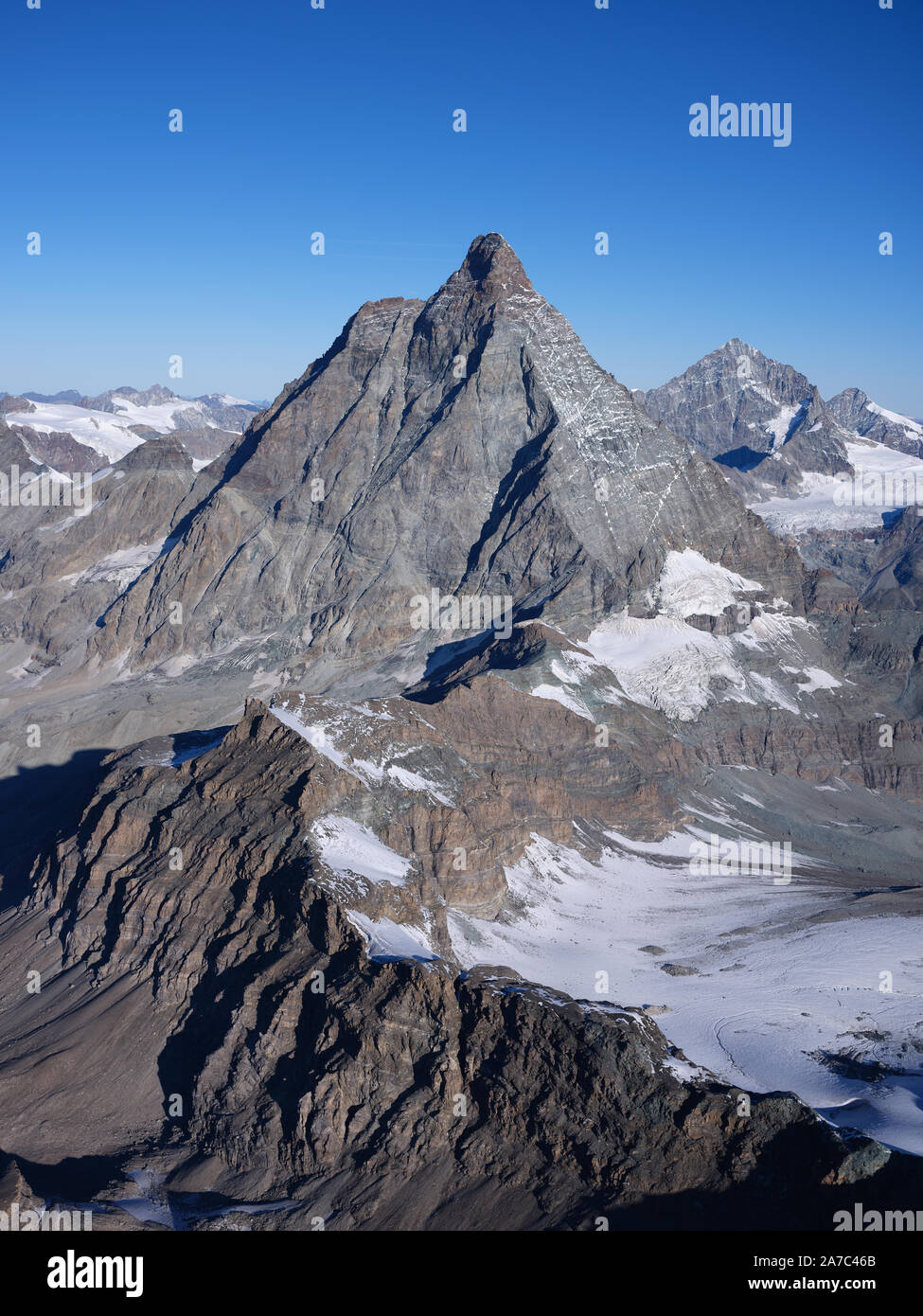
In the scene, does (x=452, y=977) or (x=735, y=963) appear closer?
(x=452, y=977)

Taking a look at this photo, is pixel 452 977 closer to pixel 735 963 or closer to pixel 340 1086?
pixel 340 1086

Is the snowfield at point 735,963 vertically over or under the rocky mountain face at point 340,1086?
under

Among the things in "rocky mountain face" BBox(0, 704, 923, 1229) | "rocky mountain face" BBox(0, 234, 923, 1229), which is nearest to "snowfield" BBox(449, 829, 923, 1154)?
"rocky mountain face" BBox(0, 234, 923, 1229)

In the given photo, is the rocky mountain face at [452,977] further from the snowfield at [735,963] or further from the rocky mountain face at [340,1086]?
the snowfield at [735,963]

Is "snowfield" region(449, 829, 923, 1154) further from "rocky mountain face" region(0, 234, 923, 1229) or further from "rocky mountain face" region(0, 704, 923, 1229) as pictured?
"rocky mountain face" region(0, 704, 923, 1229)

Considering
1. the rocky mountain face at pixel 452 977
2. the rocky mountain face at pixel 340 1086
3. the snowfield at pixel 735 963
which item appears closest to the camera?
the rocky mountain face at pixel 340 1086

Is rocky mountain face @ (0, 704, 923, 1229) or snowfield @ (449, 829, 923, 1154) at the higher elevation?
rocky mountain face @ (0, 704, 923, 1229)

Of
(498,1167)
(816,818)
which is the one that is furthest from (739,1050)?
(816,818)

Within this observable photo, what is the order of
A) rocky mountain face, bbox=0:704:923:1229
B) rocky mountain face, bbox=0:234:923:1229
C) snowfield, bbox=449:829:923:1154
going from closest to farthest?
rocky mountain face, bbox=0:704:923:1229, rocky mountain face, bbox=0:234:923:1229, snowfield, bbox=449:829:923:1154

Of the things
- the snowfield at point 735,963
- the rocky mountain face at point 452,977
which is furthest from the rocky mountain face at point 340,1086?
the snowfield at point 735,963

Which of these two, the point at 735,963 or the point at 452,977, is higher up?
the point at 452,977

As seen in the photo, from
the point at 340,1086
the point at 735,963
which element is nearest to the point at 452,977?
the point at 340,1086

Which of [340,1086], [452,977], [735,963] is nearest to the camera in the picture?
[340,1086]
